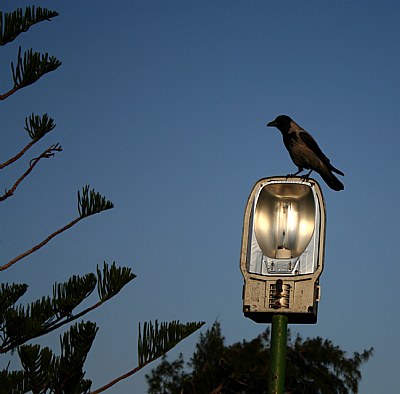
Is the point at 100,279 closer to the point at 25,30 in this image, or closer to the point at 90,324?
the point at 90,324

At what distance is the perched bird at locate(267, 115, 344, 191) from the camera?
23.0 ft

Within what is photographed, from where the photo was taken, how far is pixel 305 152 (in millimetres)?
7051

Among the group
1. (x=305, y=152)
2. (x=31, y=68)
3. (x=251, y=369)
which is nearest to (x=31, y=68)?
(x=31, y=68)

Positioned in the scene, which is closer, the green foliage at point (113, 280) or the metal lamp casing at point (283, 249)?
the metal lamp casing at point (283, 249)

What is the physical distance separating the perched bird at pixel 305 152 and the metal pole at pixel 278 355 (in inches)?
167

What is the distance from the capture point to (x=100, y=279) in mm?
4598

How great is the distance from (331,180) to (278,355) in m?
4.47

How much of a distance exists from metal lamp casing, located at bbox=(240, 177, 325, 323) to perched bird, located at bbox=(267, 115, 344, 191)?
392 cm

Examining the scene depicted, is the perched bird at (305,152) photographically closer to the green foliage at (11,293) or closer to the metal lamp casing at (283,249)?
the green foliage at (11,293)

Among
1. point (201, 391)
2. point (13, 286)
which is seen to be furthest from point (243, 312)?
point (201, 391)

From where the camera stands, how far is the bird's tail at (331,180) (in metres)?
6.95

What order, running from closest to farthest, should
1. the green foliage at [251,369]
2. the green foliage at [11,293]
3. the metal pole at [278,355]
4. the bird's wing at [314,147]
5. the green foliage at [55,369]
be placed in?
the metal pole at [278,355] → the green foliage at [55,369] → the green foliage at [11,293] → the bird's wing at [314,147] → the green foliage at [251,369]

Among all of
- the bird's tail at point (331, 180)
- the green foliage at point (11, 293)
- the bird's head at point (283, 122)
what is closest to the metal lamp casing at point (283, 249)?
the green foliage at point (11, 293)

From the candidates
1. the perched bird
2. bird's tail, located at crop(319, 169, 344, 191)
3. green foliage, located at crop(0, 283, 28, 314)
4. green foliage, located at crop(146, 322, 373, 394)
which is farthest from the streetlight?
green foliage, located at crop(146, 322, 373, 394)
